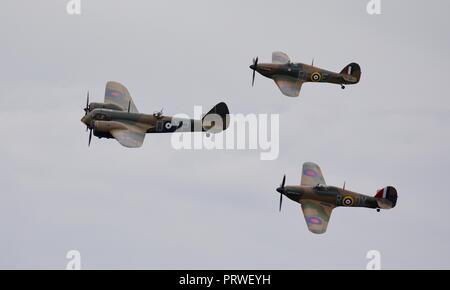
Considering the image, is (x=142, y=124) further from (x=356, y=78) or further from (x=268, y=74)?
(x=356, y=78)

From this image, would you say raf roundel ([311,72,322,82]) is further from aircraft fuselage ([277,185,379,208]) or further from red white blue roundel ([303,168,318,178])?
aircraft fuselage ([277,185,379,208])

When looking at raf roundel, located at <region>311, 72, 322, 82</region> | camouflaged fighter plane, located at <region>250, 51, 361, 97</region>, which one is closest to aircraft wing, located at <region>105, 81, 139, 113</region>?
camouflaged fighter plane, located at <region>250, 51, 361, 97</region>

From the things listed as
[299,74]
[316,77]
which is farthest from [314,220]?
[316,77]

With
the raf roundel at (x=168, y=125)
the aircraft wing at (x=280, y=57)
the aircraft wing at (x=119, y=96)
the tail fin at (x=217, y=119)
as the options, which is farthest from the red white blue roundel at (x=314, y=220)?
the aircraft wing at (x=280, y=57)

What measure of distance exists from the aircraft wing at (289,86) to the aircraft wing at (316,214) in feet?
46.0

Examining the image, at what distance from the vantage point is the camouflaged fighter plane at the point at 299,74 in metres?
120

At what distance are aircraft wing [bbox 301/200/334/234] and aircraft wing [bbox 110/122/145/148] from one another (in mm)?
15375

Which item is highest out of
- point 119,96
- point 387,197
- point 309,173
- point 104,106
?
point 119,96

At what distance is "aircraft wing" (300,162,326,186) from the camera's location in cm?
11131

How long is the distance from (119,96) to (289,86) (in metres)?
16.2

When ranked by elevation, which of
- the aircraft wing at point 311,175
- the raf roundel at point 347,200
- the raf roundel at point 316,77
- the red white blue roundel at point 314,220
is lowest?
the red white blue roundel at point 314,220

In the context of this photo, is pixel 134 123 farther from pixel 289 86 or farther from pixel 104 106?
pixel 289 86

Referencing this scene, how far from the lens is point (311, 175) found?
111875 millimetres

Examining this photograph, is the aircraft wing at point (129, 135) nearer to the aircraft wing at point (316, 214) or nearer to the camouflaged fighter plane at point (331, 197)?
the camouflaged fighter plane at point (331, 197)
